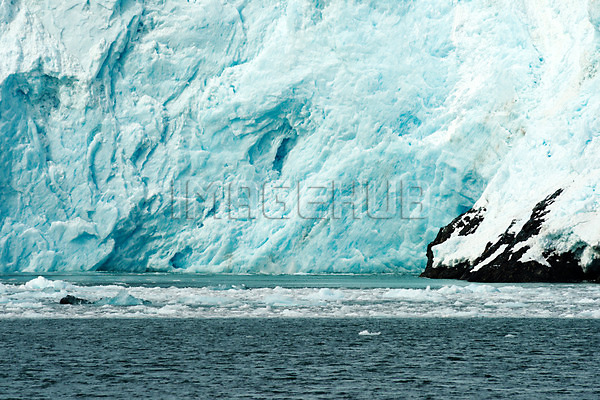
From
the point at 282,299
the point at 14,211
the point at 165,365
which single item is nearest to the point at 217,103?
the point at 14,211

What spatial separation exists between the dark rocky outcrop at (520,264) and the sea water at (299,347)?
7431 millimetres

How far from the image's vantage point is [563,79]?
123 feet

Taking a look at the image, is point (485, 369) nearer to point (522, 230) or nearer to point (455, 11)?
point (522, 230)

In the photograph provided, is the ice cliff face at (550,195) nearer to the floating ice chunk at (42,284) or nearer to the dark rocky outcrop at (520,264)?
the dark rocky outcrop at (520,264)

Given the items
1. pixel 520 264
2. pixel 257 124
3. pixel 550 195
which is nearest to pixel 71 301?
pixel 520 264

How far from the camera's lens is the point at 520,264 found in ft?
99.5

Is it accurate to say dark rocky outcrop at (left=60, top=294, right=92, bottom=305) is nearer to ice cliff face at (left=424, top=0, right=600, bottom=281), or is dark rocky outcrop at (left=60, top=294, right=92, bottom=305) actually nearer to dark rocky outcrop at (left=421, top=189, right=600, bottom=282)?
ice cliff face at (left=424, top=0, right=600, bottom=281)

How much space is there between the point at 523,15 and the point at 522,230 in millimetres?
16048

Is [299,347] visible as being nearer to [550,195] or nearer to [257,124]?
[550,195]

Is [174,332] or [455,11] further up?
[455,11]

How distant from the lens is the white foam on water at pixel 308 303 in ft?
60.0

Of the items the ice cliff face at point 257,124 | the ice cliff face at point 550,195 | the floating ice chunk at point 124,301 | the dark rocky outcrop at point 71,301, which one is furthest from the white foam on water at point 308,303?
the ice cliff face at point 257,124

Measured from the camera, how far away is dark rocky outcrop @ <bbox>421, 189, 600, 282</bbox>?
95.1 feet

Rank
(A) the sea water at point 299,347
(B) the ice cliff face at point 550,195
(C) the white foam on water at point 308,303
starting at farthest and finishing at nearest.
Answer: (B) the ice cliff face at point 550,195
(C) the white foam on water at point 308,303
(A) the sea water at point 299,347
